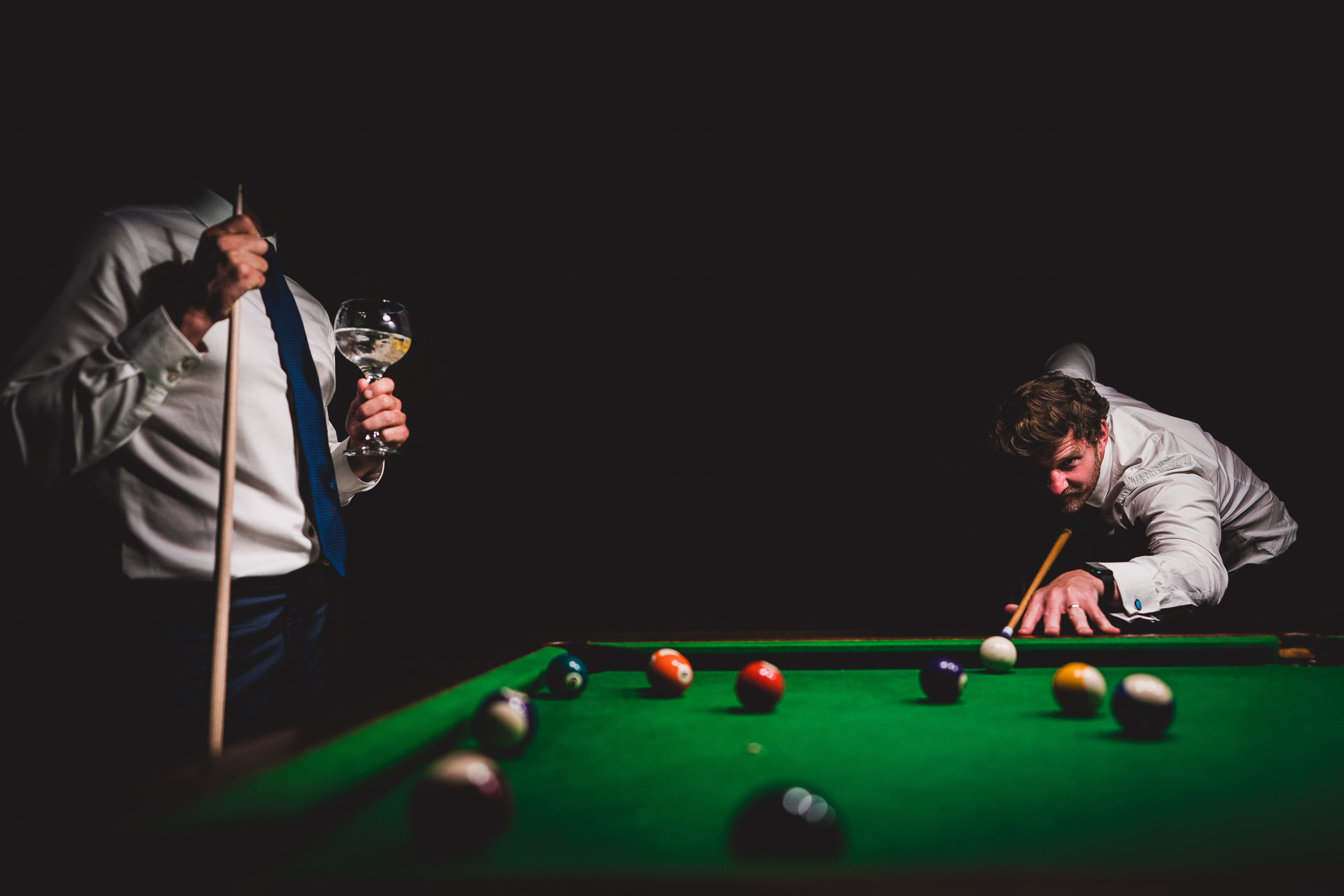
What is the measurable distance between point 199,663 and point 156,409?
0.55 meters

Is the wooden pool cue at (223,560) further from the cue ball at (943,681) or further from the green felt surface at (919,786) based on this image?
the cue ball at (943,681)

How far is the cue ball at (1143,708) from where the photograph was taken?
1.07 metres

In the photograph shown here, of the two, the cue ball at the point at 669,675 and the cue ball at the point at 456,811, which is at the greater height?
the cue ball at the point at 456,811

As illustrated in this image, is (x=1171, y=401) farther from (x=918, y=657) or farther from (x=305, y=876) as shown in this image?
Answer: (x=305, y=876)

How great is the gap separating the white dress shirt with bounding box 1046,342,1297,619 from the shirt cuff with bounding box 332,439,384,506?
235 cm

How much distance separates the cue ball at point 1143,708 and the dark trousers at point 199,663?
1.51 metres

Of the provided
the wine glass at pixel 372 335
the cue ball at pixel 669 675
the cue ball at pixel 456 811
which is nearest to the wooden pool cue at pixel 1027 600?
the cue ball at pixel 669 675

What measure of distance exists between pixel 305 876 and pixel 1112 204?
181 inches

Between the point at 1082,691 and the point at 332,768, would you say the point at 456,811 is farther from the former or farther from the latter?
the point at 1082,691

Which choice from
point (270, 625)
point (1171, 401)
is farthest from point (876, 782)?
point (1171, 401)

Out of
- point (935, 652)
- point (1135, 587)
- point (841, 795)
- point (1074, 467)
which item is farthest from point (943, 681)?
point (1074, 467)

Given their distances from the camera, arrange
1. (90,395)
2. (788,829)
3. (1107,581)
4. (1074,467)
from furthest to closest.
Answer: (1074,467) → (1107,581) → (90,395) → (788,829)

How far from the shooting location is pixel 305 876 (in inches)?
21.3

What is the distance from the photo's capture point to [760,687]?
1265mm
